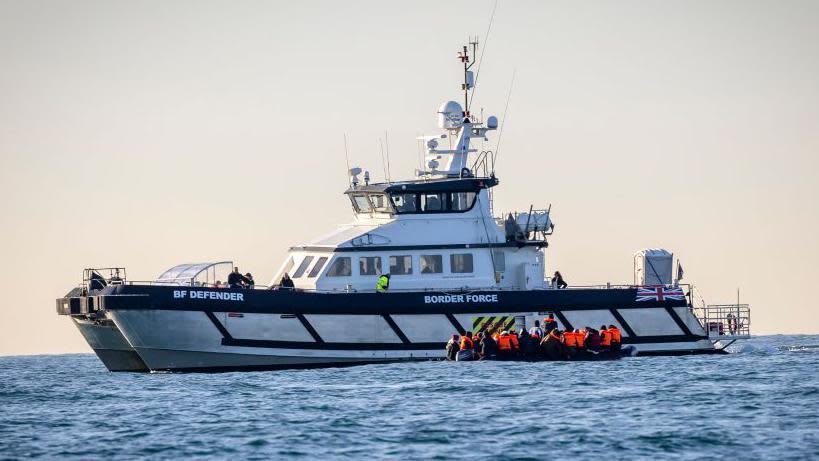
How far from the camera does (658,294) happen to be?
115 ft

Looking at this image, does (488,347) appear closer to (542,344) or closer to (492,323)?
(492,323)

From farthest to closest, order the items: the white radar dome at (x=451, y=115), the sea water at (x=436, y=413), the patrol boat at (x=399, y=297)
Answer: the white radar dome at (x=451, y=115) < the patrol boat at (x=399, y=297) < the sea water at (x=436, y=413)

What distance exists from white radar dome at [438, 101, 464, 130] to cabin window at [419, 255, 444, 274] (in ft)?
14.2

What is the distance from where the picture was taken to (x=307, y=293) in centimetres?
3294

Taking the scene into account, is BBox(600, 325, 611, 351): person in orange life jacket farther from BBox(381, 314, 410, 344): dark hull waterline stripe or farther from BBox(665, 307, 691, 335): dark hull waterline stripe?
BBox(381, 314, 410, 344): dark hull waterline stripe

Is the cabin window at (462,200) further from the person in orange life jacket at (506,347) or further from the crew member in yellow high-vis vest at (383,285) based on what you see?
the person in orange life jacket at (506,347)

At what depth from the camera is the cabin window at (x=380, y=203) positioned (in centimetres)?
3572

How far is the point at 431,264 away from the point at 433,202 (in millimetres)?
1763

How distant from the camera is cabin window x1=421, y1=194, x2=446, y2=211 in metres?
35.7

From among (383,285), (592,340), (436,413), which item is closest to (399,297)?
(383,285)

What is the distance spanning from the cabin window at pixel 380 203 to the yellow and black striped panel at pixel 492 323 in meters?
3.88

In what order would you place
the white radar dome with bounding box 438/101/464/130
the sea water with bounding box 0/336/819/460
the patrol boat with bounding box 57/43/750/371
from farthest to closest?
the white radar dome with bounding box 438/101/464/130, the patrol boat with bounding box 57/43/750/371, the sea water with bounding box 0/336/819/460

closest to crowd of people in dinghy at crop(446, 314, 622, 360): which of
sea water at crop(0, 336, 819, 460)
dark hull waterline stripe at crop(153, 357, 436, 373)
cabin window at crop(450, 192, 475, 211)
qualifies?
sea water at crop(0, 336, 819, 460)

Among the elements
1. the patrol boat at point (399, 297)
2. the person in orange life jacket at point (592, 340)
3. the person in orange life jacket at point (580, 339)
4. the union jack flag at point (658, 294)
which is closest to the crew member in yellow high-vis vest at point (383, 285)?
the patrol boat at point (399, 297)
